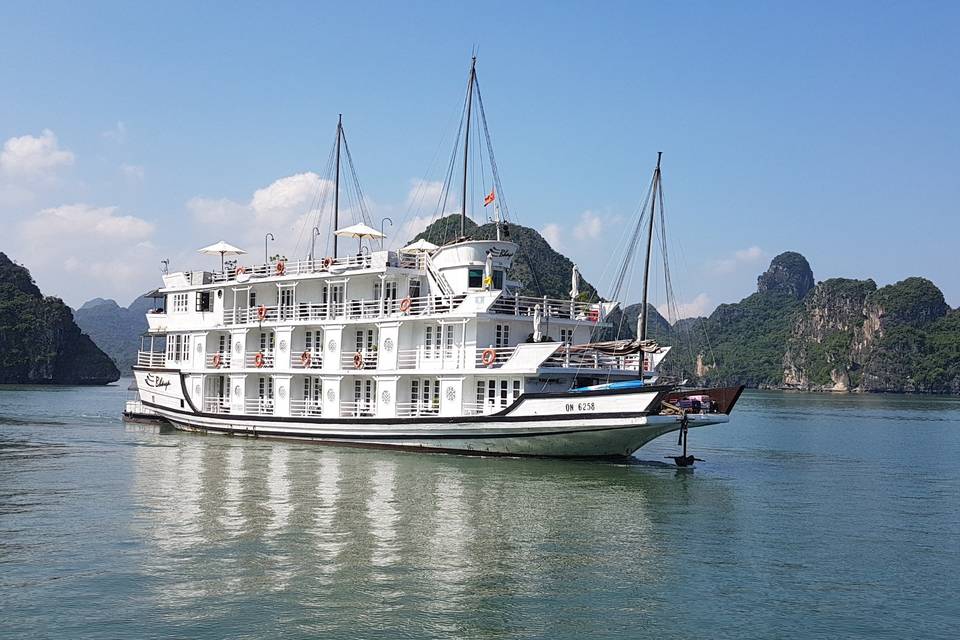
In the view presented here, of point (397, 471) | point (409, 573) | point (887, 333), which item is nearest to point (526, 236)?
point (887, 333)

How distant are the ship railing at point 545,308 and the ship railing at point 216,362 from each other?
14195 mm

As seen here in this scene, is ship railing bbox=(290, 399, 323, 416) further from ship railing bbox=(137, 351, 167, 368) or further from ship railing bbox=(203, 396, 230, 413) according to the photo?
ship railing bbox=(137, 351, 167, 368)

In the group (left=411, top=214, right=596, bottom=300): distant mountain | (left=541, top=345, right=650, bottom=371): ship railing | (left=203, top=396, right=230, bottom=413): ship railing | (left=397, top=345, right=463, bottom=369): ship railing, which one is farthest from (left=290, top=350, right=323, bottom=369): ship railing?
(left=411, top=214, right=596, bottom=300): distant mountain

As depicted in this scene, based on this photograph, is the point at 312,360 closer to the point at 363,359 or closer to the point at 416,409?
the point at 363,359

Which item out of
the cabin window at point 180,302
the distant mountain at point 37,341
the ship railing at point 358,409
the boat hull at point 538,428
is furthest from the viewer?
the distant mountain at point 37,341

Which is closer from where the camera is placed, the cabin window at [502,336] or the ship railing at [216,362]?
Answer: the cabin window at [502,336]

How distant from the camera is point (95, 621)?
525 inches

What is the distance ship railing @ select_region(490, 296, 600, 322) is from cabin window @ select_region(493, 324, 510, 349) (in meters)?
0.52

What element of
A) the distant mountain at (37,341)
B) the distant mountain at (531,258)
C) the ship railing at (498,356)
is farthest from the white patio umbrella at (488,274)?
the distant mountain at (37,341)

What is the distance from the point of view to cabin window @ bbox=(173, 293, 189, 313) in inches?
1617

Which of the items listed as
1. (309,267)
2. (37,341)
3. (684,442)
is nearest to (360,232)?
Answer: (309,267)

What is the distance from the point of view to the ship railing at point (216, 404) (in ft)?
127

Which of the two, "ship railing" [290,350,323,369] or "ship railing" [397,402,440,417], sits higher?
"ship railing" [290,350,323,369]

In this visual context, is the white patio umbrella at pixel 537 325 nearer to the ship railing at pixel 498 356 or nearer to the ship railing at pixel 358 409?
the ship railing at pixel 498 356
